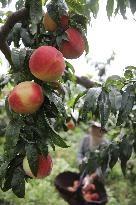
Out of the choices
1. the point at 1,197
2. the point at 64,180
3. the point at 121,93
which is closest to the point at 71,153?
the point at 64,180

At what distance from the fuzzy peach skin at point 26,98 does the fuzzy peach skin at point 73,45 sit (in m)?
0.21

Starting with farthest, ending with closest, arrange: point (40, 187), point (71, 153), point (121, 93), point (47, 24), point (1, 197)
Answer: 1. point (71, 153)
2. point (40, 187)
3. point (1, 197)
4. point (121, 93)
5. point (47, 24)

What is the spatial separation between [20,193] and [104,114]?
19.0 inches

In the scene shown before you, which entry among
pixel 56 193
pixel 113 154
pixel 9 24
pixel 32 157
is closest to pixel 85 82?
pixel 113 154

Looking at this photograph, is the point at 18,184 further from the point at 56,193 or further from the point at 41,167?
the point at 56,193

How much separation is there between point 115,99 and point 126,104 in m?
0.05

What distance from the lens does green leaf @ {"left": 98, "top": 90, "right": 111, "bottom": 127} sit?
1.68 metres

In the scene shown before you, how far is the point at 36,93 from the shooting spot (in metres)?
1.45

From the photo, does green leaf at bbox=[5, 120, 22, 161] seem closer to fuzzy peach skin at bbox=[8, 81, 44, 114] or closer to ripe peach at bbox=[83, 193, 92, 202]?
fuzzy peach skin at bbox=[8, 81, 44, 114]

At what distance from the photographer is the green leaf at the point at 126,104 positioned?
1724mm

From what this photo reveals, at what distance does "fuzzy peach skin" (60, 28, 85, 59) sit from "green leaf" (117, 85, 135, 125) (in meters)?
0.32

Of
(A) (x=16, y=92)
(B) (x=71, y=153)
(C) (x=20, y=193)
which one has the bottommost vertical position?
(B) (x=71, y=153)

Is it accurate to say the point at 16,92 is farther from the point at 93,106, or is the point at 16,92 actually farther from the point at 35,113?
the point at 93,106

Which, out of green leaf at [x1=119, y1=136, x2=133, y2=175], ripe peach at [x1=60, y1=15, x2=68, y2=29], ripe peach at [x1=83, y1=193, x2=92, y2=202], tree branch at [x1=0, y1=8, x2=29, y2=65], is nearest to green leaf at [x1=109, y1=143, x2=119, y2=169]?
green leaf at [x1=119, y1=136, x2=133, y2=175]
